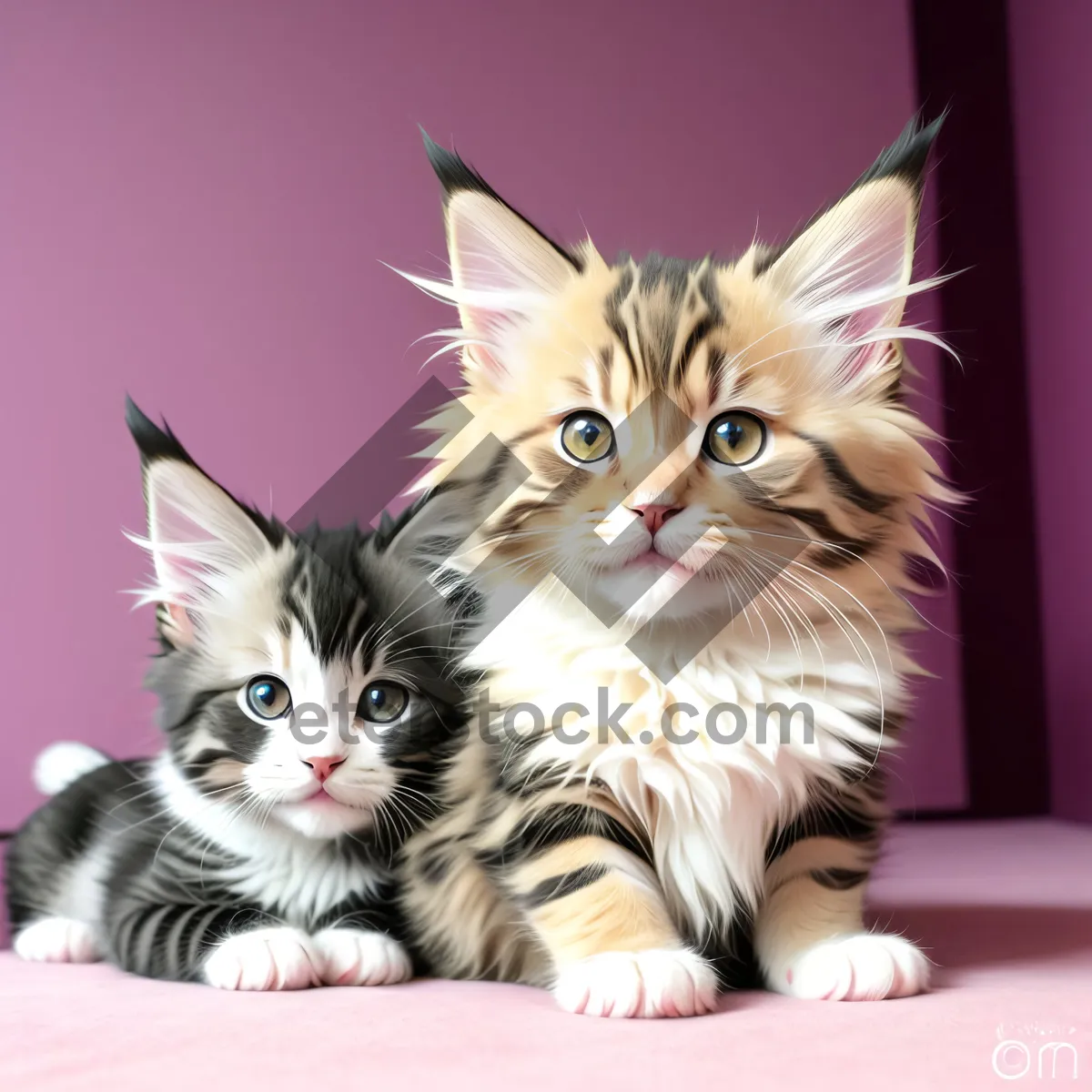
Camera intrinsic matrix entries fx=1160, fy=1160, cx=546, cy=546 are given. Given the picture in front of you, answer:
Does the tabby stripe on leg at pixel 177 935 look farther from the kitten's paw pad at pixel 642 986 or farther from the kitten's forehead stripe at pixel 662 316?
the kitten's forehead stripe at pixel 662 316

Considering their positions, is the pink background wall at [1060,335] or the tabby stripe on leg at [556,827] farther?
the pink background wall at [1060,335]

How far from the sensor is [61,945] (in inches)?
53.1

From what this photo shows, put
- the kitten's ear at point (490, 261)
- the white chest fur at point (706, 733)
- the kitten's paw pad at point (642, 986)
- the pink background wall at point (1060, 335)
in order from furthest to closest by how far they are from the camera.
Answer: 1. the pink background wall at point (1060, 335)
2. the kitten's ear at point (490, 261)
3. the white chest fur at point (706, 733)
4. the kitten's paw pad at point (642, 986)

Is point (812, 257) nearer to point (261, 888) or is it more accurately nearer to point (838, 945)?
point (838, 945)

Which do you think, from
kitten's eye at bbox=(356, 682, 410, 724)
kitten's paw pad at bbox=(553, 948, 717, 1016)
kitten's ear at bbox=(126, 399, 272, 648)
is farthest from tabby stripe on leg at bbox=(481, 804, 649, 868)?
kitten's ear at bbox=(126, 399, 272, 648)

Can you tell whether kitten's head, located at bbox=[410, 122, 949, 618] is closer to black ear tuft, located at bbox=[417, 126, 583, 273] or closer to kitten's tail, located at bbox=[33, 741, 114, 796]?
black ear tuft, located at bbox=[417, 126, 583, 273]

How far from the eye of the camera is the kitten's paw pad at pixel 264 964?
1.10 metres

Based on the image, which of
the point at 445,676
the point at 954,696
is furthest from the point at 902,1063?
the point at 954,696

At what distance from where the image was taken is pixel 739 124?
278 centimetres

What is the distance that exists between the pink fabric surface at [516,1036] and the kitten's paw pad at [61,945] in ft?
0.24

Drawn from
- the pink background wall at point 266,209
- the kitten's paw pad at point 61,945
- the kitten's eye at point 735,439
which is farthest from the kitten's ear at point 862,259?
the pink background wall at point 266,209

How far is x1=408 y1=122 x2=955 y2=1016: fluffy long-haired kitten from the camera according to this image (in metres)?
1.04

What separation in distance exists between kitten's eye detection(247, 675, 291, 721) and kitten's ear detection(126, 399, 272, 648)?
134mm

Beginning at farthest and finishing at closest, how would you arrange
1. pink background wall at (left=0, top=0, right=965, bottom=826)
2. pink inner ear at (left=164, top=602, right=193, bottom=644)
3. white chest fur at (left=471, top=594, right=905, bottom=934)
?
pink background wall at (left=0, top=0, right=965, bottom=826) → pink inner ear at (left=164, top=602, right=193, bottom=644) → white chest fur at (left=471, top=594, right=905, bottom=934)
